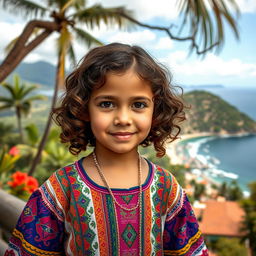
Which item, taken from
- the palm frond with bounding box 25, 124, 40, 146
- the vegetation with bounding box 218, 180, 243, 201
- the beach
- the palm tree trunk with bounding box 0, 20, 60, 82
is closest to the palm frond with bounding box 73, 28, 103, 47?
the palm tree trunk with bounding box 0, 20, 60, 82

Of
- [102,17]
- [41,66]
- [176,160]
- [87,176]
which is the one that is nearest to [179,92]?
[87,176]

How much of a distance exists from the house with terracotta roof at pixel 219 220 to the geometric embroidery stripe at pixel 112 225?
31.1 m

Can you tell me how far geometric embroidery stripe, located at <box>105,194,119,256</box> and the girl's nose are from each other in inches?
9.5

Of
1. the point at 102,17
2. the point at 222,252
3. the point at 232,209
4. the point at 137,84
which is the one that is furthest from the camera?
the point at 232,209

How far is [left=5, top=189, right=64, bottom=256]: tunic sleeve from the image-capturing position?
1.07 meters

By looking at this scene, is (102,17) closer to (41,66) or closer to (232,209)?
(232,209)

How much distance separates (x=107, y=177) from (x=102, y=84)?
0.99ft

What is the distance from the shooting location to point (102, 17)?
611 cm

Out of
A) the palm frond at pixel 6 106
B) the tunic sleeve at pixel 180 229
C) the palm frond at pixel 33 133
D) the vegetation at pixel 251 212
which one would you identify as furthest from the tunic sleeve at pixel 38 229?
the vegetation at pixel 251 212

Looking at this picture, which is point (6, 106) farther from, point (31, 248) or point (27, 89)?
point (31, 248)

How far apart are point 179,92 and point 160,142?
196mm

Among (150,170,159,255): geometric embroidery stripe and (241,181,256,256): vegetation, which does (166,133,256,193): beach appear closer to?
(241,181,256,256): vegetation

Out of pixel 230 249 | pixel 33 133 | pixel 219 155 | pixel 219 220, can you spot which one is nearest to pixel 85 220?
pixel 33 133

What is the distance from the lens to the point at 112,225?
3.47ft
